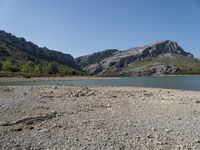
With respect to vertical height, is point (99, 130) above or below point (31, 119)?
below

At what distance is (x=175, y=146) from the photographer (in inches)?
486

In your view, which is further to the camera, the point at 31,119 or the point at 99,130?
the point at 31,119

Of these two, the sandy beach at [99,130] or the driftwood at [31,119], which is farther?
the driftwood at [31,119]

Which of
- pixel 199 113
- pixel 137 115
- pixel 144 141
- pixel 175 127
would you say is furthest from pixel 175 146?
pixel 199 113

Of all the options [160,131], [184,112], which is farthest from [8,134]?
[184,112]

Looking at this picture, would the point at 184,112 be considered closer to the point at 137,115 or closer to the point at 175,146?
the point at 137,115

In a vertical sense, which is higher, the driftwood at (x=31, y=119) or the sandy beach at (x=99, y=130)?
the driftwood at (x=31, y=119)

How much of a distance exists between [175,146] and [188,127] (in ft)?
12.8

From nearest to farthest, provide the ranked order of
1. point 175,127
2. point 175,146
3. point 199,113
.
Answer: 1. point 175,146
2. point 175,127
3. point 199,113

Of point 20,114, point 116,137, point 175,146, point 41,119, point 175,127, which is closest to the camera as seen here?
point 175,146

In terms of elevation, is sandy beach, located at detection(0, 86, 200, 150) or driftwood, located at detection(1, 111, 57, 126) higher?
driftwood, located at detection(1, 111, 57, 126)

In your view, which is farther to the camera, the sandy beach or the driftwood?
the driftwood

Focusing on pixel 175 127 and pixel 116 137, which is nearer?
pixel 116 137

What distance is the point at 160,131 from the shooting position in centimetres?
1483
